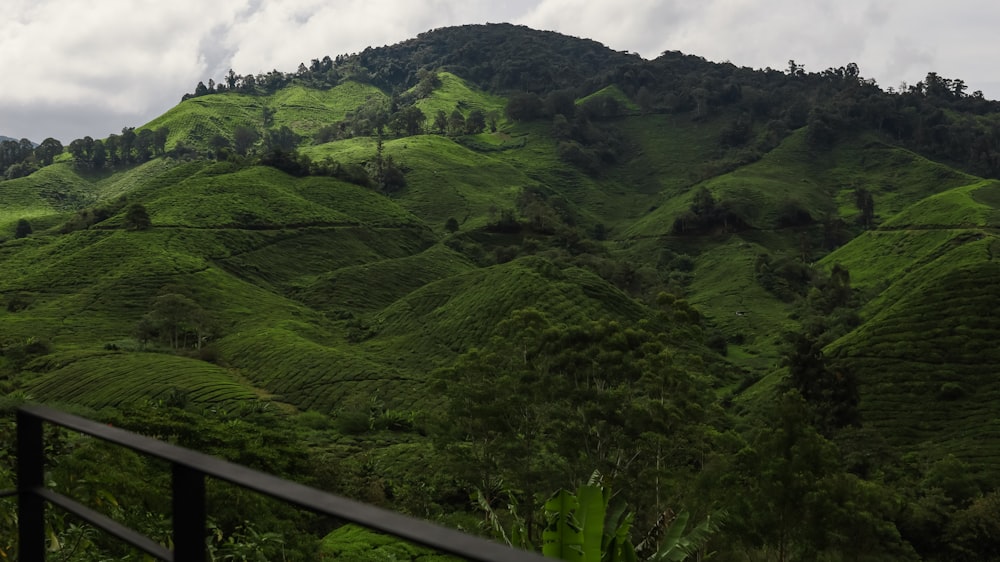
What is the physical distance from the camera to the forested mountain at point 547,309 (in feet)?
75.3

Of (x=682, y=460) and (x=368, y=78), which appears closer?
(x=682, y=460)

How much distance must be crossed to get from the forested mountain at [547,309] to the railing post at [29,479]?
3222mm

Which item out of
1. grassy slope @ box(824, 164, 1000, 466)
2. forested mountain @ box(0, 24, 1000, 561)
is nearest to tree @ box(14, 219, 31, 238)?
forested mountain @ box(0, 24, 1000, 561)

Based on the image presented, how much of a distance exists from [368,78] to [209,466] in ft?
676

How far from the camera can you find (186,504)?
1.58 m

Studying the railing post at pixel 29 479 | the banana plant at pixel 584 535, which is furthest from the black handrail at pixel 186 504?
the banana plant at pixel 584 535

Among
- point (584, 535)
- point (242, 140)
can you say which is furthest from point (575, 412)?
point (242, 140)

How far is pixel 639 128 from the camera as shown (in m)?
146

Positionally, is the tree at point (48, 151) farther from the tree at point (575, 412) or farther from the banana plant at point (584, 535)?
the banana plant at point (584, 535)

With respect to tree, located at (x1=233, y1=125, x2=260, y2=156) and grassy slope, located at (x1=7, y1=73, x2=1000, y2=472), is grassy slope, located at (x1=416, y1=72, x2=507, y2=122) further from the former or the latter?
tree, located at (x1=233, y1=125, x2=260, y2=156)

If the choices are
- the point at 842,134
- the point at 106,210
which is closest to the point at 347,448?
the point at 106,210

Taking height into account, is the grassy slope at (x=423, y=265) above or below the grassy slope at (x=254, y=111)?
below

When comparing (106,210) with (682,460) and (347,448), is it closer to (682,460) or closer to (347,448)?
(347,448)

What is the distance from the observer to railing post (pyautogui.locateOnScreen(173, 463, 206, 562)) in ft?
5.10
